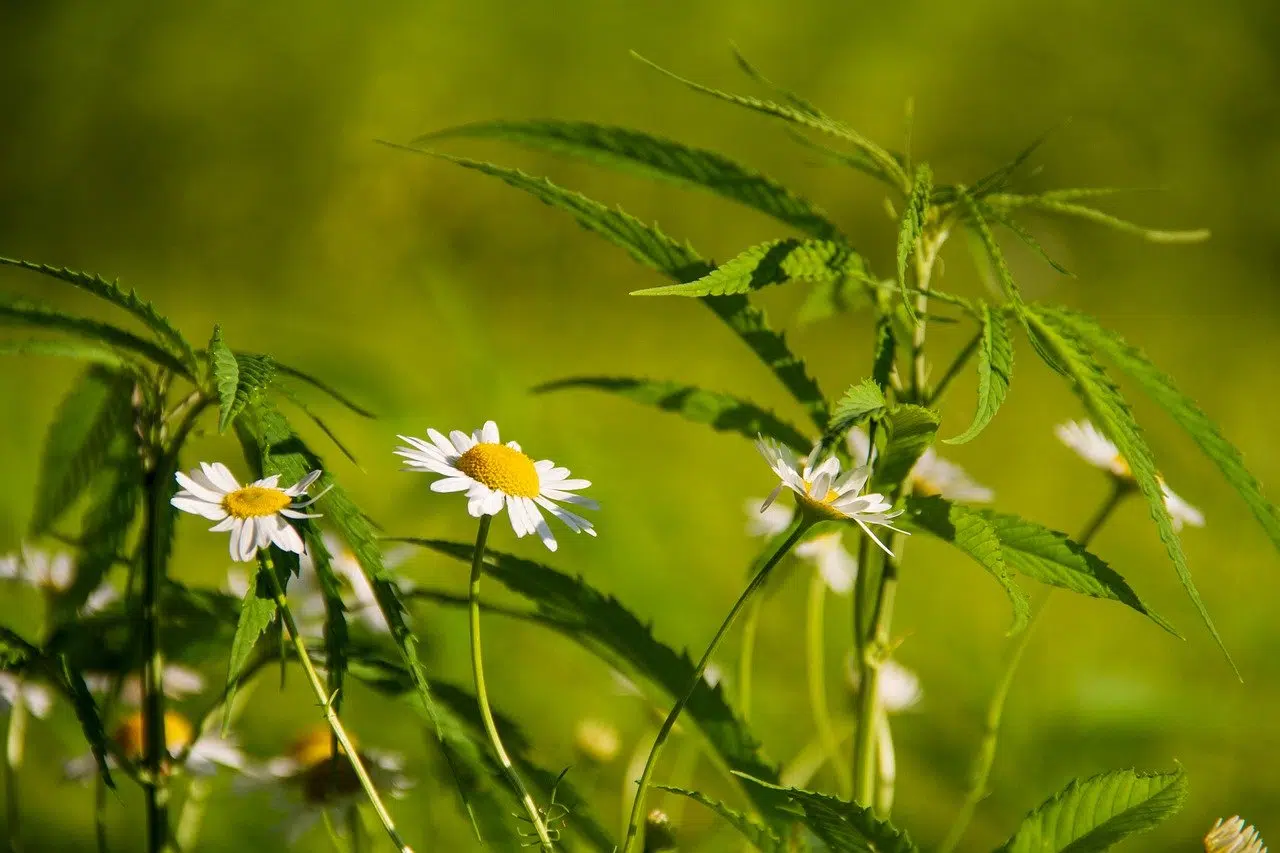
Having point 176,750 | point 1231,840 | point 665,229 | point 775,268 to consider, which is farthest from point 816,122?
point 665,229

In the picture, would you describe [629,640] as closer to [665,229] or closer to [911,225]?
[911,225]

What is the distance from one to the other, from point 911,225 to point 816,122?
6cm

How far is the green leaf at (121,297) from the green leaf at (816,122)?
0.58 feet

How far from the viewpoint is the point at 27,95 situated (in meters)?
2.12

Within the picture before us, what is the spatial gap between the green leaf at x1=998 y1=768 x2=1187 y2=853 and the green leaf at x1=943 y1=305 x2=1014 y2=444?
0.12 meters

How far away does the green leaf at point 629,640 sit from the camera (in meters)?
0.42

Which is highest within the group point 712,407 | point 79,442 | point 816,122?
point 816,122

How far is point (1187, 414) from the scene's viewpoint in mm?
399

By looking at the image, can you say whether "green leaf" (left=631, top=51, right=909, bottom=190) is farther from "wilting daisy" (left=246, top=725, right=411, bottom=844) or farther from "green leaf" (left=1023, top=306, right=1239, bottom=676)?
"wilting daisy" (left=246, top=725, right=411, bottom=844)

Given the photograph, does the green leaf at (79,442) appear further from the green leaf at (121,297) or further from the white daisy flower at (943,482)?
the white daisy flower at (943,482)

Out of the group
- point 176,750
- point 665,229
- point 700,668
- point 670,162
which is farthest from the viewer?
point 665,229

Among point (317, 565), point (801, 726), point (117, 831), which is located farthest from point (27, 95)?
point (317, 565)

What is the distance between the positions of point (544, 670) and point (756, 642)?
0.25m

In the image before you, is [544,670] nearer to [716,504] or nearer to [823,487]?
[716,504]
